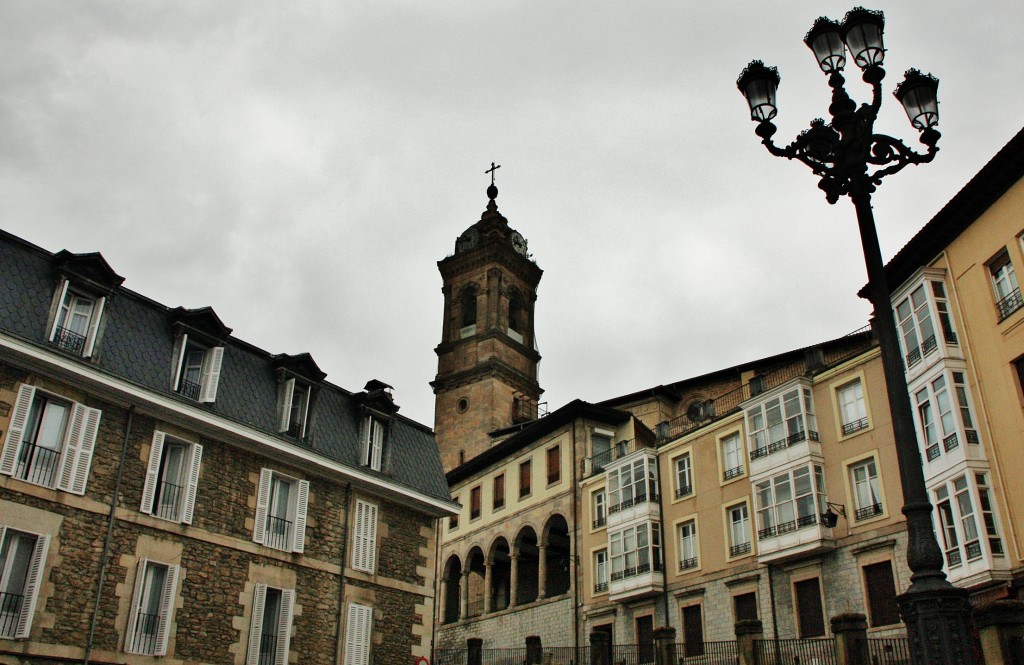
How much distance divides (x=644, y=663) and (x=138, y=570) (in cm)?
1892

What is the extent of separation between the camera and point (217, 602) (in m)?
19.1

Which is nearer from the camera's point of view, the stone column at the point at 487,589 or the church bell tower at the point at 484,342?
the stone column at the point at 487,589

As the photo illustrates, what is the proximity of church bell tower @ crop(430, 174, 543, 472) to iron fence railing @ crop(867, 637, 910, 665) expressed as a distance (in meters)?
34.7

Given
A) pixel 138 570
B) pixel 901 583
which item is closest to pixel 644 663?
pixel 901 583

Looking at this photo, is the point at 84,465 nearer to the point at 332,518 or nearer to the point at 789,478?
the point at 332,518

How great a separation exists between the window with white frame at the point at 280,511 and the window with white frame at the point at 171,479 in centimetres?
176

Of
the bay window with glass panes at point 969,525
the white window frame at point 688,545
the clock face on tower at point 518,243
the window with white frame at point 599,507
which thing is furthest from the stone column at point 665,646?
the clock face on tower at point 518,243

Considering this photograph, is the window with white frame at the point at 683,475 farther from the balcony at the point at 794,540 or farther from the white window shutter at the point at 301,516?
the white window shutter at the point at 301,516

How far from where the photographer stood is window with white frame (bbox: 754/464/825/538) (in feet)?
92.1

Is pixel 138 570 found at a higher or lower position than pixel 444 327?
lower

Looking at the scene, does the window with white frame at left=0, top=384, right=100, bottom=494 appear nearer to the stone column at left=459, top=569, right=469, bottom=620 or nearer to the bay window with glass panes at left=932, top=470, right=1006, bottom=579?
the bay window with glass panes at left=932, top=470, right=1006, bottom=579

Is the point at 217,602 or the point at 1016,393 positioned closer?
the point at 217,602

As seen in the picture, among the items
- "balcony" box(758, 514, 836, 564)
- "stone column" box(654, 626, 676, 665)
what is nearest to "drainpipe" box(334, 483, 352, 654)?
"stone column" box(654, 626, 676, 665)

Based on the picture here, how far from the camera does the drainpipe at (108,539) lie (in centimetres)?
1669
